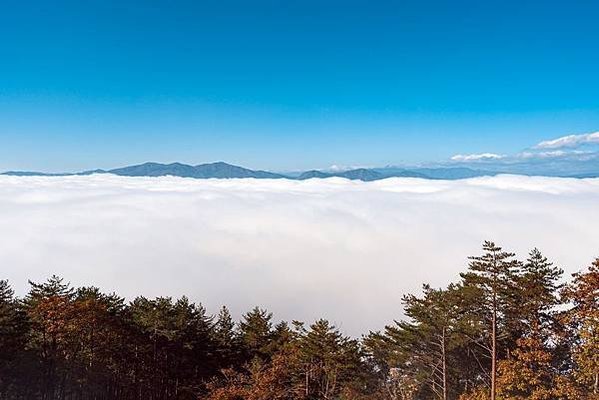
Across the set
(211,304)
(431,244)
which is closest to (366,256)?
(431,244)

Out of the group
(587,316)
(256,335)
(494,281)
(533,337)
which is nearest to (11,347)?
(256,335)

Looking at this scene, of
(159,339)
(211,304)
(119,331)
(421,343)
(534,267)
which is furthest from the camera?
(211,304)

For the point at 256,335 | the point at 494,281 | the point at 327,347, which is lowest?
the point at 256,335

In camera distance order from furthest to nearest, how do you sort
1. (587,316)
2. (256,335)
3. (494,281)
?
(256,335) → (494,281) → (587,316)

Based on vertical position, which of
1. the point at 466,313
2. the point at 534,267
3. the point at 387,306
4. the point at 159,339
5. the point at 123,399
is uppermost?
the point at 534,267

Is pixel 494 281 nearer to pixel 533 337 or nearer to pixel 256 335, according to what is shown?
pixel 533 337

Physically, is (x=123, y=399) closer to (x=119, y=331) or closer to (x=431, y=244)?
(x=119, y=331)

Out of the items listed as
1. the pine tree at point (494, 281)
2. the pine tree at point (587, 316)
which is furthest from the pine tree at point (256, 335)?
the pine tree at point (587, 316)

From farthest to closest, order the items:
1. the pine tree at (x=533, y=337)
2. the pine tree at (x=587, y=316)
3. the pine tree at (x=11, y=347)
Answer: the pine tree at (x=11, y=347) → the pine tree at (x=533, y=337) → the pine tree at (x=587, y=316)

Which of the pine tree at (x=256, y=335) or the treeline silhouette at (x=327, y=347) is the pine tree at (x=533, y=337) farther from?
the pine tree at (x=256, y=335)
